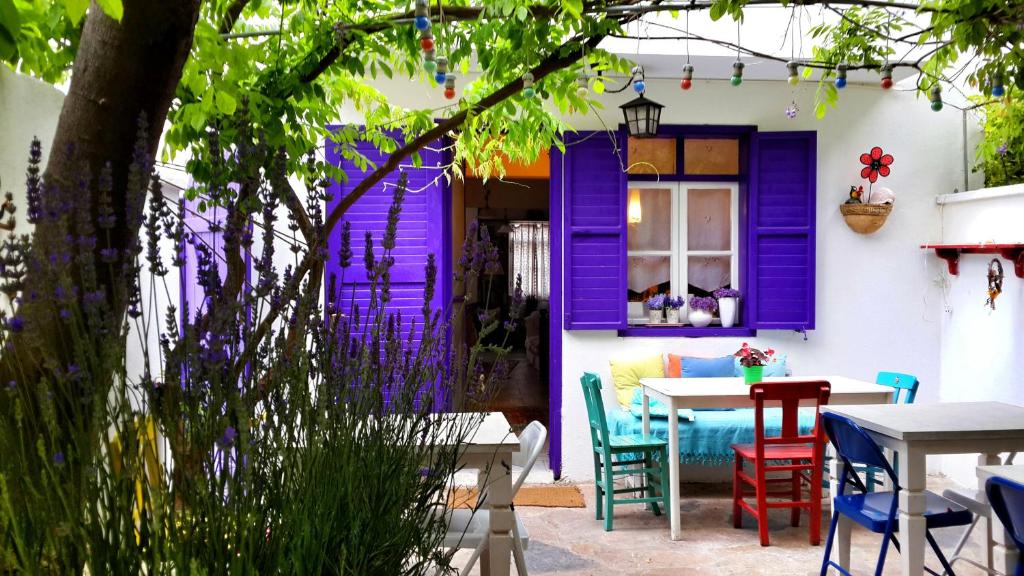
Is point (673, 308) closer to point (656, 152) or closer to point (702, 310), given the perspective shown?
point (702, 310)

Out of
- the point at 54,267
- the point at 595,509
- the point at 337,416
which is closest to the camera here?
the point at 54,267

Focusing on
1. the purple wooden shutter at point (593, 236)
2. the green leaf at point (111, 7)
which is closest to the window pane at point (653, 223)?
the purple wooden shutter at point (593, 236)

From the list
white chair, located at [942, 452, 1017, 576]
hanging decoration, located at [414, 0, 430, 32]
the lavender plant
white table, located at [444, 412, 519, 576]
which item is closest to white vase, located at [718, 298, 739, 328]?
white chair, located at [942, 452, 1017, 576]

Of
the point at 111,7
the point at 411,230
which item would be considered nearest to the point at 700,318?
the point at 411,230

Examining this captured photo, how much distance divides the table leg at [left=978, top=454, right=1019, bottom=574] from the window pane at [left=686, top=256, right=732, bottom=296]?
294cm

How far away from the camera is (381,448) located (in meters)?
1.47

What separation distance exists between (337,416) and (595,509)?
4210 millimetres

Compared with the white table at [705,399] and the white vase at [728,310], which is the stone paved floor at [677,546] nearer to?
the white table at [705,399]

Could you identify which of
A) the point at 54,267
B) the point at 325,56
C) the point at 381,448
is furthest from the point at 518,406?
the point at 54,267

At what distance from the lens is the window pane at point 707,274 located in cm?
659

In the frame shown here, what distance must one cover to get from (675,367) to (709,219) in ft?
4.44

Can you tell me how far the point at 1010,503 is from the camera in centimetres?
244

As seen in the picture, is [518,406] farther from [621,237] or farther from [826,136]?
[826,136]

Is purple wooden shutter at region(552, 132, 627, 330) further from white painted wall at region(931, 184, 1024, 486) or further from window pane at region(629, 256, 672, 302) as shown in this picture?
white painted wall at region(931, 184, 1024, 486)
